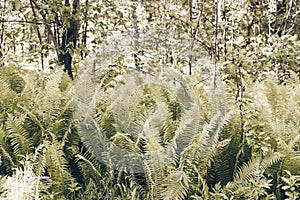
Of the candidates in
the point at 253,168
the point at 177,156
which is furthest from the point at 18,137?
the point at 253,168

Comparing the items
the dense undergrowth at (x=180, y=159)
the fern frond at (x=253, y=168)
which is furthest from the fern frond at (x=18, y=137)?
the fern frond at (x=253, y=168)

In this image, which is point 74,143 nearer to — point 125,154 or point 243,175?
point 125,154

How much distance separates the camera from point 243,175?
2.85 m

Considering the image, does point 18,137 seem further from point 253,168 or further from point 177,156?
point 253,168

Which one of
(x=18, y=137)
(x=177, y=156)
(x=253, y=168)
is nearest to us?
(x=253, y=168)

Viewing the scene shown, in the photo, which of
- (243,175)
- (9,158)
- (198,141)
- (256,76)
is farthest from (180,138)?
(256,76)

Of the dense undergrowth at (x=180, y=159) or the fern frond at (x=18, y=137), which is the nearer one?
the dense undergrowth at (x=180, y=159)

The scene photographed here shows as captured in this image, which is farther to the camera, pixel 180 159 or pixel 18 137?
pixel 18 137

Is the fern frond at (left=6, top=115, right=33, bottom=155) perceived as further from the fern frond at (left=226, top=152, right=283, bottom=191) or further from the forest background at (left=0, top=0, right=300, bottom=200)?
the fern frond at (left=226, top=152, right=283, bottom=191)

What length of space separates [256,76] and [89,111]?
6.47 ft

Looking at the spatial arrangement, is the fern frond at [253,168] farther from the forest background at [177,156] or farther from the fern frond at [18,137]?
the fern frond at [18,137]

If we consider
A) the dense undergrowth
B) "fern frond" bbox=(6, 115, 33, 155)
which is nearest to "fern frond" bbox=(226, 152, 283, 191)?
the dense undergrowth

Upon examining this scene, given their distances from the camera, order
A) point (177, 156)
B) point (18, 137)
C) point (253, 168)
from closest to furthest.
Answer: point (253, 168) < point (177, 156) < point (18, 137)

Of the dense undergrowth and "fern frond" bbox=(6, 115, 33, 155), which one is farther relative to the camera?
"fern frond" bbox=(6, 115, 33, 155)
